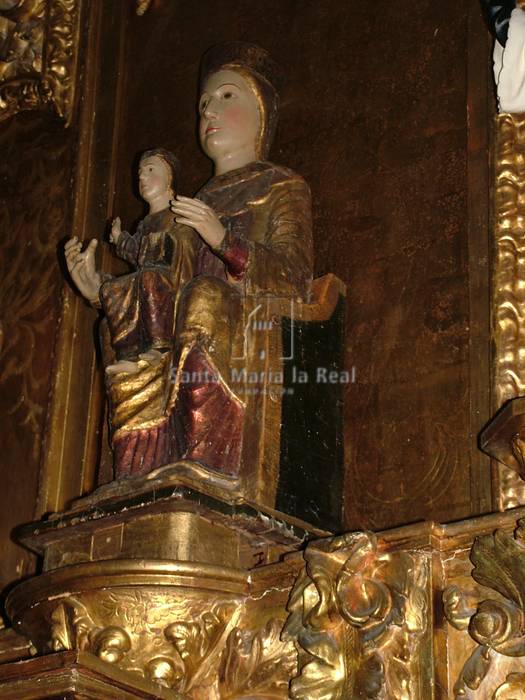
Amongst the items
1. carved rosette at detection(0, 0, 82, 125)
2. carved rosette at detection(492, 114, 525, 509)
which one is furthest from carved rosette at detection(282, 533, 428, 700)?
Result: carved rosette at detection(0, 0, 82, 125)

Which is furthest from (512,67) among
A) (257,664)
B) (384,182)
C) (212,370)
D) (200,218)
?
(257,664)

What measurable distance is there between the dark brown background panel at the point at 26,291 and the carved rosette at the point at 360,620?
1237 millimetres

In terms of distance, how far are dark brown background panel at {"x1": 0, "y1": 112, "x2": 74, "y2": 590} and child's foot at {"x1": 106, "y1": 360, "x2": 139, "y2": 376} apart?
2.40 ft

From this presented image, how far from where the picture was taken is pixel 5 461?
401 centimetres

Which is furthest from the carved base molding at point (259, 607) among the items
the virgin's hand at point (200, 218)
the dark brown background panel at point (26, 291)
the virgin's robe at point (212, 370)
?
the dark brown background panel at point (26, 291)

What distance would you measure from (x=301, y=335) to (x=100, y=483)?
65 cm

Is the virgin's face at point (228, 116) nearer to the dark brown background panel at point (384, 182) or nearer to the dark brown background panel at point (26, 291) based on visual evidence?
the dark brown background panel at point (384, 182)

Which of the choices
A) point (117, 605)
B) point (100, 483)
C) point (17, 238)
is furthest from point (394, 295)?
point (17, 238)

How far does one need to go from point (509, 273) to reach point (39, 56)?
2.07m

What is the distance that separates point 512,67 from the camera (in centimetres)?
343

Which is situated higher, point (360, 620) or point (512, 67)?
point (512, 67)

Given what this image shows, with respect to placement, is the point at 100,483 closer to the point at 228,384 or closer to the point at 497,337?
the point at 228,384

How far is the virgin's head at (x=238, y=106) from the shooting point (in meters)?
3.70

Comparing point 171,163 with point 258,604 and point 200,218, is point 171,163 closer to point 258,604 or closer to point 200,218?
point 200,218
